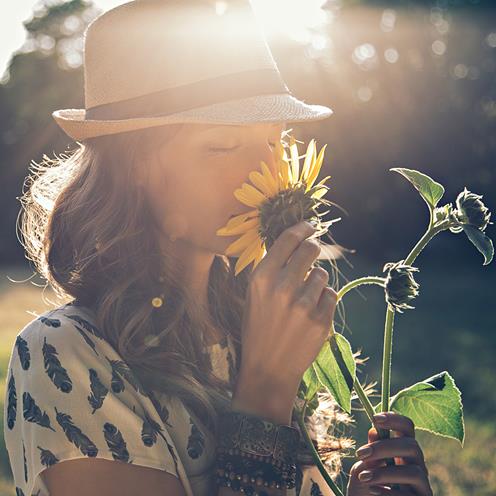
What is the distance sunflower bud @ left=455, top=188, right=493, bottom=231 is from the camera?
1.53 metres

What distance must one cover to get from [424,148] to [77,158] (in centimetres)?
1790

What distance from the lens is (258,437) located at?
5.43 ft

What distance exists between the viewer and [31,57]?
32.2 metres

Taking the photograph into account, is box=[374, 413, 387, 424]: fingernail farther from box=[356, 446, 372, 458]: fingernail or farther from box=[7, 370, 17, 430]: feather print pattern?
box=[7, 370, 17, 430]: feather print pattern

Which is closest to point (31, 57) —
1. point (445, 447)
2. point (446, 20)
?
point (446, 20)

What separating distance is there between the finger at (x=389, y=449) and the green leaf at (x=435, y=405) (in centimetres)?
8

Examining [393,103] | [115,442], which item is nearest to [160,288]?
[115,442]

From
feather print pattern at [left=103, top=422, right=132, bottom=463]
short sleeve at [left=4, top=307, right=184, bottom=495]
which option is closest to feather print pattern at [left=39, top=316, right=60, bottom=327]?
short sleeve at [left=4, top=307, right=184, bottom=495]

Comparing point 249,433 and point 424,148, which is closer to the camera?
point 249,433

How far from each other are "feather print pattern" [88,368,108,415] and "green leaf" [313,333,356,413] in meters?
0.41

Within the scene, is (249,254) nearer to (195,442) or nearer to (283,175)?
(283,175)

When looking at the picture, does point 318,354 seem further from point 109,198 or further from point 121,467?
point 109,198

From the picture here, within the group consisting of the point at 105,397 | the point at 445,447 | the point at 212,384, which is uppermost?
the point at 105,397

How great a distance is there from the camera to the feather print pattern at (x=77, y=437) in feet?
5.41
